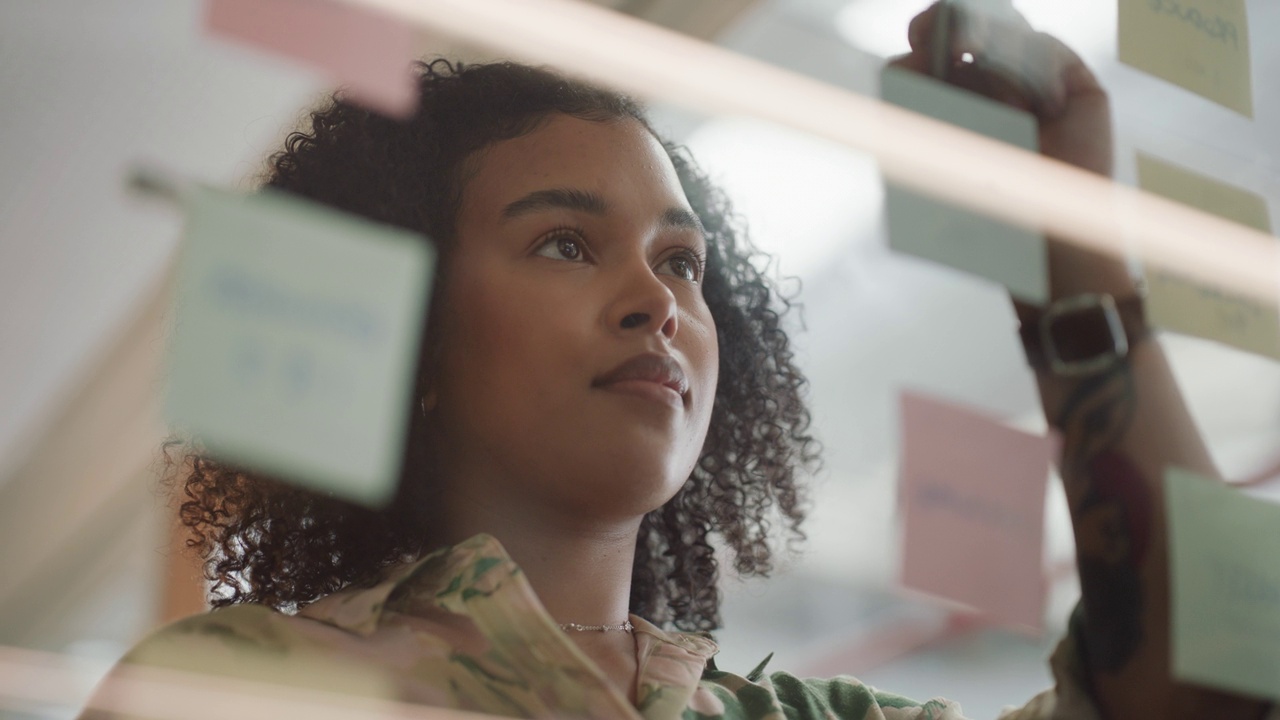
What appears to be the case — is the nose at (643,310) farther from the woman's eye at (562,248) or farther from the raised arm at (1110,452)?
the raised arm at (1110,452)

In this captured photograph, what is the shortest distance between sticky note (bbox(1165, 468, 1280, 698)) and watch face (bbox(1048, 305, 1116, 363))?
0.09m

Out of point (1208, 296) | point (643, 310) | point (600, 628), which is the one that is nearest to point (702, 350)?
point (643, 310)

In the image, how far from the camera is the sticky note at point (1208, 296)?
726 millimetres

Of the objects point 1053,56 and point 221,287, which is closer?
point 221,287

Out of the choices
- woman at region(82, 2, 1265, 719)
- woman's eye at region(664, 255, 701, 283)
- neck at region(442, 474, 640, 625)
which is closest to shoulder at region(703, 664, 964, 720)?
woman at region(82, 2, 1265, 719)

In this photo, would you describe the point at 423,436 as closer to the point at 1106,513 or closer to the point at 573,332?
the point at 573,332

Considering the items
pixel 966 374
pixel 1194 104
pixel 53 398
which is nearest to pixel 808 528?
pixel 966 374

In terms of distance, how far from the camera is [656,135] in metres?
1.00

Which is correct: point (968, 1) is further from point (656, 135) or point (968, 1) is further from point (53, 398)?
point (53, 398)

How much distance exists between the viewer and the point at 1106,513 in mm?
701

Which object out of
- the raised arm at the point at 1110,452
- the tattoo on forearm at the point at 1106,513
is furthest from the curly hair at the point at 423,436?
the tattoo on forearm at the point at 1106,513

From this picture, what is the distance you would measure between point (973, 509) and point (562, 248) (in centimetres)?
35

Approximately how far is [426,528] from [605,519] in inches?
6.6

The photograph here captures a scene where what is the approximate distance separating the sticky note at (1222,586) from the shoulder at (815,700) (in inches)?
11.1
